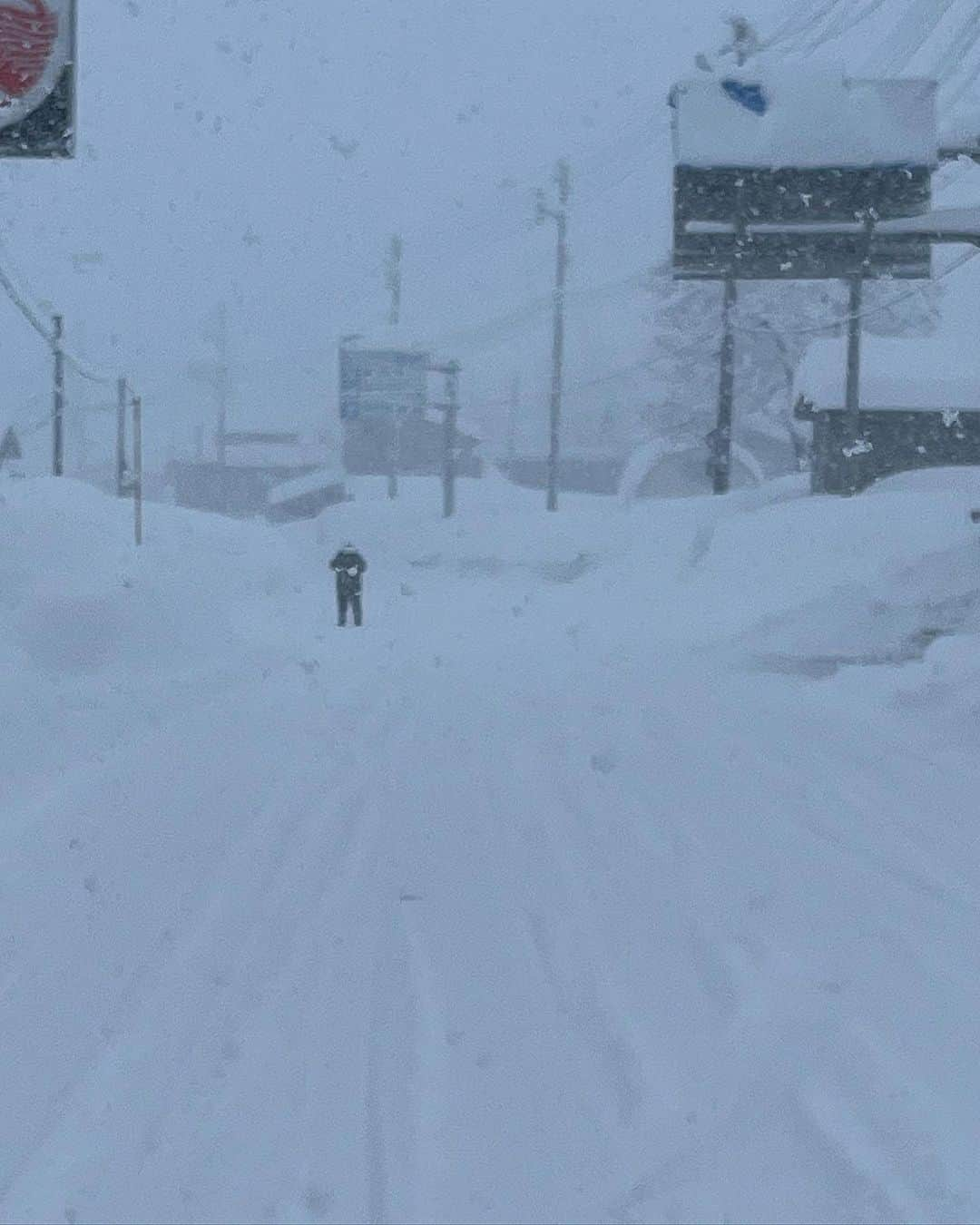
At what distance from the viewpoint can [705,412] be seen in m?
65.5

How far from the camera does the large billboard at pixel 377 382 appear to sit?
182ft

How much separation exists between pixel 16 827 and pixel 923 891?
4.91 m

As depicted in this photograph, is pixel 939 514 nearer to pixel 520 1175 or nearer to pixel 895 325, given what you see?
pixel 520 1175

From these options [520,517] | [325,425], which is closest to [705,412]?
[520,517]

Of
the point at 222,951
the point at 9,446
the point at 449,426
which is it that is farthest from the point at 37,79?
the point at 449,426

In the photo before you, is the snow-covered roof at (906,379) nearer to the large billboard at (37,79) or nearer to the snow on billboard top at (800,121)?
the snow on billboard top at (800,121)

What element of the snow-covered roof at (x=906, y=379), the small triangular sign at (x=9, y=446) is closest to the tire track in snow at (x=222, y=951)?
the small triangular sign at (x=9, y=446)

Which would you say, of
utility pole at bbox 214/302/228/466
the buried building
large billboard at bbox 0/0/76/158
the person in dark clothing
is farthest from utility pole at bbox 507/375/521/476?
large billboard at bbox 0/0/76/158

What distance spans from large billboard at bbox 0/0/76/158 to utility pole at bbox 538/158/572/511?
139ft

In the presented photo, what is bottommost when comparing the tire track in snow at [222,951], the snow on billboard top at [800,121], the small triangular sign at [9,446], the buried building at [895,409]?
the tire track in snow at [222,951]

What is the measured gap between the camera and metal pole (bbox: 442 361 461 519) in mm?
57125

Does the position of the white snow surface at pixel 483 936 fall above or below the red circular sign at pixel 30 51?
below

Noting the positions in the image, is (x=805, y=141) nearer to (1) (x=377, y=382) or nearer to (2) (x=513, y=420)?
(1) (x=377, y=382)

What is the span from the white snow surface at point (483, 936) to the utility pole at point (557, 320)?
38.0m
